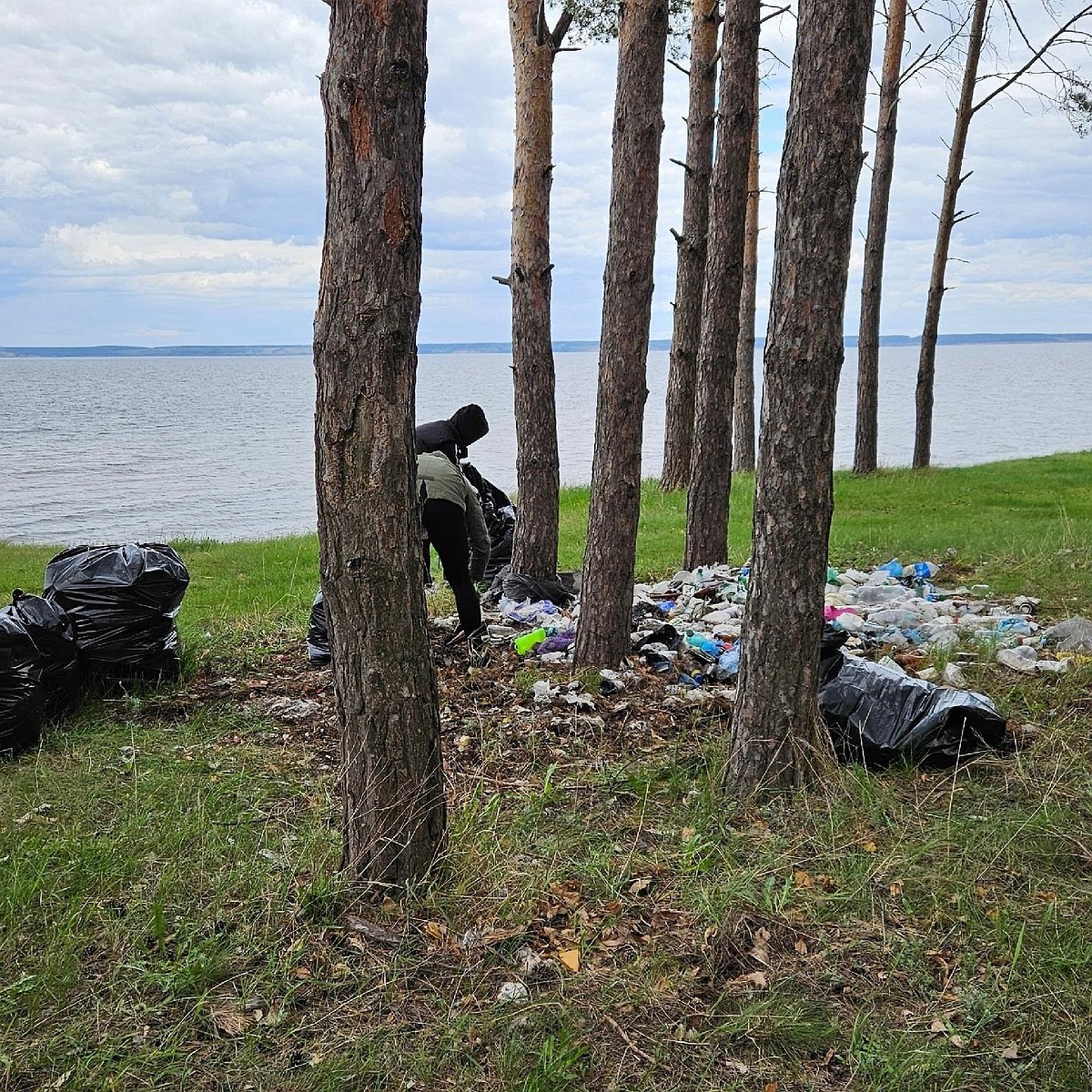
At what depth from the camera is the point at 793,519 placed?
169 inches

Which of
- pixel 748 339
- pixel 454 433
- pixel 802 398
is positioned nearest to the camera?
pixel 802 398

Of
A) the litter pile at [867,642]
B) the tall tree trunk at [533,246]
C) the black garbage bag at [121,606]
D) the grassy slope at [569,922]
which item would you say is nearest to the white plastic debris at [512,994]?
the grassy slope at [569,922]

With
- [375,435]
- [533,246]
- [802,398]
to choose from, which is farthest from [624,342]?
[375,435]

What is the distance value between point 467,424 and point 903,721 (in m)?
4.02

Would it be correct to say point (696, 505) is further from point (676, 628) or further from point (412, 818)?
point (412, 818)

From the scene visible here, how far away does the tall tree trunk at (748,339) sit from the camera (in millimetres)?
17953

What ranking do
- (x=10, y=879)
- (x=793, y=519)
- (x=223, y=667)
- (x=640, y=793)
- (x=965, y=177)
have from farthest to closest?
(x=965, y=177), (x=223, y=667), (x=640, y=793), (x=793, y=519), (x=10, y=879)

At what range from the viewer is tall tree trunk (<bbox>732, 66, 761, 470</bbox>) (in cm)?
1795

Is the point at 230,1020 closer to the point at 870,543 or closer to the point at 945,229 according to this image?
the point at 870,543

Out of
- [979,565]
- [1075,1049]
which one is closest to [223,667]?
[1075,1049]

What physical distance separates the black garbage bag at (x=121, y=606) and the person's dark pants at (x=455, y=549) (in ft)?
5.71

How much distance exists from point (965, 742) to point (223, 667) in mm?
4891

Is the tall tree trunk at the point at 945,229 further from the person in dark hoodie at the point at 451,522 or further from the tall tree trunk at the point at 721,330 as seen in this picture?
the person in dark hoodie at the point at 451,522

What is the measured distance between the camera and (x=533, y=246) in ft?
27.8
